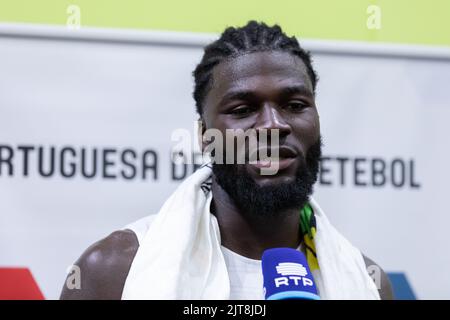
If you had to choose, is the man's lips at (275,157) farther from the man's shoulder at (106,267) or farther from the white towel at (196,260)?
the man's shoulder at (106,267)

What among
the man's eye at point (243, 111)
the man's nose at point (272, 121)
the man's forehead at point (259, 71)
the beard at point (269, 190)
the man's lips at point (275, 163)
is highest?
the man's forehead at point (259, 71)

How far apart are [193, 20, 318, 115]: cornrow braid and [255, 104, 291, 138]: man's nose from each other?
13 centimetres

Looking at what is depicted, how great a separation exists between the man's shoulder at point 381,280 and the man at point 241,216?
12 millimetres

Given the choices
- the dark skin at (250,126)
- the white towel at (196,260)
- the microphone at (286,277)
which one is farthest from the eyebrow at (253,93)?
the microphone at (286,277)

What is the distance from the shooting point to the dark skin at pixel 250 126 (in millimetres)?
1140

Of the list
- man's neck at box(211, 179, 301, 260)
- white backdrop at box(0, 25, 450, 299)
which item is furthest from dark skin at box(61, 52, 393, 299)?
white backdrop at box(0, 25, 450, 299)

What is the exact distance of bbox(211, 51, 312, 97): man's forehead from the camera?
117 cm

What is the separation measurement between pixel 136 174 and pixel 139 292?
36 centimetres

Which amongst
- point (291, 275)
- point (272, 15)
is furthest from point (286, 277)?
point (272, 15)

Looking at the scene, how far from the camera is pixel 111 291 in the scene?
1162 millimetres

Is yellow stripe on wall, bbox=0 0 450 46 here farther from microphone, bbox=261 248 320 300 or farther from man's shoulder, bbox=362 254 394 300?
microphone, bbox=261 248 320 300

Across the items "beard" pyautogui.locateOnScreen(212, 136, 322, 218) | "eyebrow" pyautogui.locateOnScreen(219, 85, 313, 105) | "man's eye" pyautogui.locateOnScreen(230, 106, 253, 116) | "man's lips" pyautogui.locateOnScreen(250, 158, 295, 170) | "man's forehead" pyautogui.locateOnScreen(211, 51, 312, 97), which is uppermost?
"man's forehead" pyautogui.locateOnScreen(211, 51, 312, 97)
